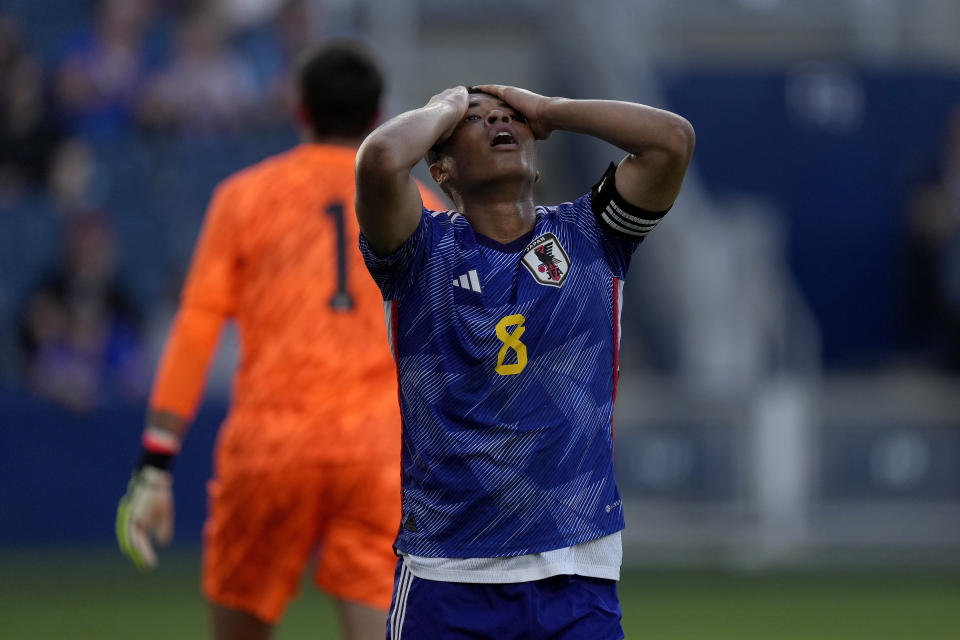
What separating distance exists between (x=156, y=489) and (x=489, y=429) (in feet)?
5.41

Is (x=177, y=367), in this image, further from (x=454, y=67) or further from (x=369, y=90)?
(x=454, y=67)

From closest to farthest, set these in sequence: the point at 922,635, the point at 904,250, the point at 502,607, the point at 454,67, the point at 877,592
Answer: the point at 502,607
the point at 922,635
the point at 877,592
the point at 904,250
the point at 454,67

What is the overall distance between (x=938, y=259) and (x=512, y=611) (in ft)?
35.9

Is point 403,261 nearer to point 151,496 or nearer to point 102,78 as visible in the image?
point 151,496

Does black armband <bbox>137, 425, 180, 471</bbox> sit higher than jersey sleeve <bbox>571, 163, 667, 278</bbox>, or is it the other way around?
jersey sleeve <bbox>571, 163, 667, 278</bbox>

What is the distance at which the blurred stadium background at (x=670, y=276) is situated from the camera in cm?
1100

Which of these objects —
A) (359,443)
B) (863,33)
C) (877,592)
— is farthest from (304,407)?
(863,33)

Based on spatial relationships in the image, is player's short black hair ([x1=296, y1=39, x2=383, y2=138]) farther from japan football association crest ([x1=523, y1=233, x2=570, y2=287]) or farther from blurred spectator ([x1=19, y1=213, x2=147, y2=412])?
blurred spectator ([x1=19, y1=213, x2=147, y2=412])

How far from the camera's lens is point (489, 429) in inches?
140

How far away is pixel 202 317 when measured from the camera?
16.2 ft

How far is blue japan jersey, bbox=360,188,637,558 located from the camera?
11.6 feet

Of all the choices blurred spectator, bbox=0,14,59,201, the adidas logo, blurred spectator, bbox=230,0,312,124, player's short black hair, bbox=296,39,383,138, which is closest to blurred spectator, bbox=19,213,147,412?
blurred spectator, bbox=0,14,59,201

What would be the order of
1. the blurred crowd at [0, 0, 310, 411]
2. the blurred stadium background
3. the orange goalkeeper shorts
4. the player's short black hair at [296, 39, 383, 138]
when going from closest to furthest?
the orange goalkeeper shorts
the player's short black hair at [296, 39, 383, 138]
the blurred stadium background
the blurred crowd at [0, 0, 310, 411]

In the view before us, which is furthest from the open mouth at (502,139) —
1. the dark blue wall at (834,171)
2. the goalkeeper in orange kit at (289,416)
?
the dark blue wall at (834,171)
